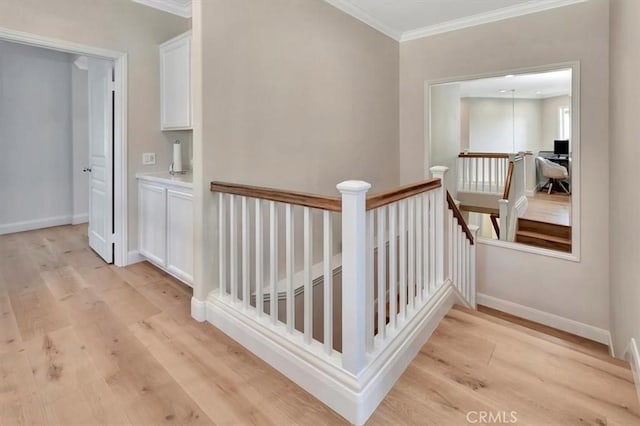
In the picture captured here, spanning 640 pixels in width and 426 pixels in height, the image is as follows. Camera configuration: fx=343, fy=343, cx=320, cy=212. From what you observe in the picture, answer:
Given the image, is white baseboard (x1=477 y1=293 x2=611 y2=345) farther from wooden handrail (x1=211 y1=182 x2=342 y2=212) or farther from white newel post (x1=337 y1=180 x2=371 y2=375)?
wooden handrail (x1=211 y1=182 x2=342 y2=212)

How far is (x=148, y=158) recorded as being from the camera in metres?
3.38

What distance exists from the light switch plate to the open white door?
28 centimetres

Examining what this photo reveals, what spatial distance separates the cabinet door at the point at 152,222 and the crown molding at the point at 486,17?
3.26 meters

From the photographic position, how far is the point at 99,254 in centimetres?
358

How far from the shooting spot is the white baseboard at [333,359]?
147 cm

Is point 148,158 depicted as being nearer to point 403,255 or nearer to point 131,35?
point 131,35

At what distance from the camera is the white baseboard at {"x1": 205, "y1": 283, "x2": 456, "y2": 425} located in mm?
1468

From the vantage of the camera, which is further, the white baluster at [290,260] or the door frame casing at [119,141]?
the door frame casing at [119,141]

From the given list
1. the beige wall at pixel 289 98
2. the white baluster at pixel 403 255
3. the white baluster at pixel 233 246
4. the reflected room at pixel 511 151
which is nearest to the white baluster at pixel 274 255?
the white baluster at pixel 233 246

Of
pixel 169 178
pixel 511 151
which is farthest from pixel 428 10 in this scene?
pixel 169 178

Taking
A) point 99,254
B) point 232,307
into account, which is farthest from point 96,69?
point 232,307

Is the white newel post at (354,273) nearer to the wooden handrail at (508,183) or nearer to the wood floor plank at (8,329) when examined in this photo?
the wood floor plank at (8,329)

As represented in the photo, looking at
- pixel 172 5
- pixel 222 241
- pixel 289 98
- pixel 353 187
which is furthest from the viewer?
pixel 172 5

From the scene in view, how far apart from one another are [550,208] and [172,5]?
14.0 feet
